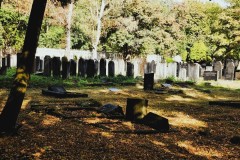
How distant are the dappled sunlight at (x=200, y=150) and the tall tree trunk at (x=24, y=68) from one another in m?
3.26

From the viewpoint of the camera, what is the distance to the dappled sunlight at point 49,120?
25.6ft

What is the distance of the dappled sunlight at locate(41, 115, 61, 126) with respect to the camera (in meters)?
7.79

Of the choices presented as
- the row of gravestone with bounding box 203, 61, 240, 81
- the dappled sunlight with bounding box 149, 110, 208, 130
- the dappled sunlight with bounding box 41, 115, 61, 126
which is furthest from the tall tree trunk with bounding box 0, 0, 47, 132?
the row of gravestone with bounding box 203, 61, 240, 81

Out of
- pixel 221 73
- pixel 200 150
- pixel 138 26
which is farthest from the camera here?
pixel 138 26

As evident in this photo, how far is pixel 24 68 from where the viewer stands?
6.36 m

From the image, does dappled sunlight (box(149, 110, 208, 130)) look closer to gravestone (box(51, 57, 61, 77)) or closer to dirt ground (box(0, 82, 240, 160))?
dirt ground (box(0, 82, 240, 160))

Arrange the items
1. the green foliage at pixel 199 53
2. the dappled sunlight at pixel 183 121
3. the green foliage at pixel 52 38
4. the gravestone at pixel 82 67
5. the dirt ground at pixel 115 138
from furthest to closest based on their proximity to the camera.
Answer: the green foliage at pixel 52 38 < the green foliage at pixel 199 53 < the gravestone at pixel 82 67 < the dappled sunlight at pixel 183 121 < the dirt ground at pixel 115 138

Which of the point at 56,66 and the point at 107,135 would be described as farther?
the point at 56,66

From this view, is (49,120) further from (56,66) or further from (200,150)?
(56,66)

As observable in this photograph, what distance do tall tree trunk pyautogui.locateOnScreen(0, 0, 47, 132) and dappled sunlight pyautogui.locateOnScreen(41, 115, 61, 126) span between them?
1372mm

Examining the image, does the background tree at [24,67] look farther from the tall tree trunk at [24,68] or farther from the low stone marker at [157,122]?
the low stone marker at [157,122]

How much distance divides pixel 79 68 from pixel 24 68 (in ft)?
48.4

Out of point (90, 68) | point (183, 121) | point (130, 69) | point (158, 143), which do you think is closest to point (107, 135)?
point (158, 143)

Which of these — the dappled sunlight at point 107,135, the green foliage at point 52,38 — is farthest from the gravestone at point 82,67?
the green foliage at point 52,38
